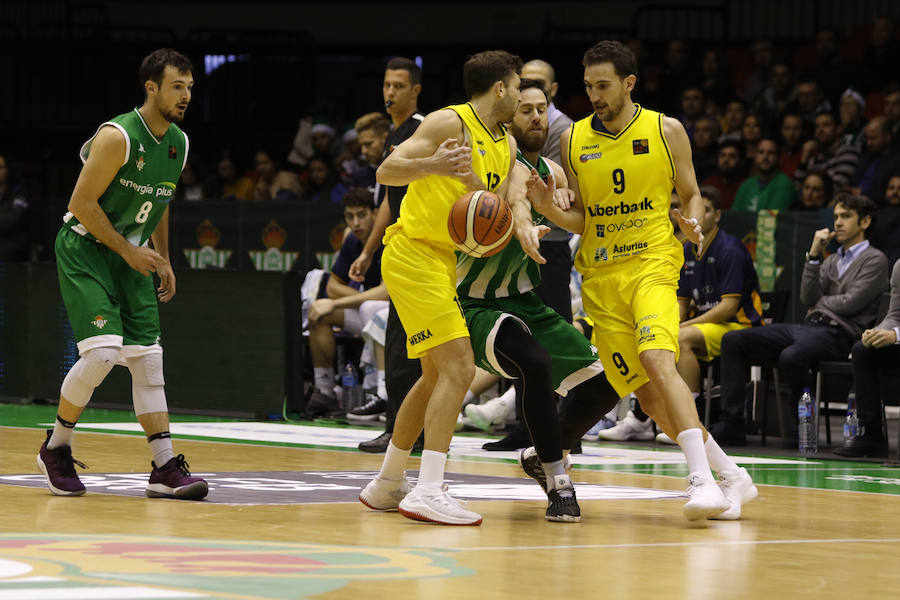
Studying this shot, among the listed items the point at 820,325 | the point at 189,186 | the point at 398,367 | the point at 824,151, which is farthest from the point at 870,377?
the point at 189,186

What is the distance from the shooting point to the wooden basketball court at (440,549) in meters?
4.82

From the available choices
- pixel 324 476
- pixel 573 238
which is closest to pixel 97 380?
pixel 324 476

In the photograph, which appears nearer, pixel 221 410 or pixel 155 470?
pixel 155 470

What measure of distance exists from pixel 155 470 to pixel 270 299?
221 inches

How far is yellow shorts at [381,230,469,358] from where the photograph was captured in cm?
662

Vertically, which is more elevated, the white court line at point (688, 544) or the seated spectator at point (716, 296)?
the seated spectator at point (716, 296)

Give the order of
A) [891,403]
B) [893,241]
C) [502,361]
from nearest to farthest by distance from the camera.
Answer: [502,361] < [891,403] < [893,241]

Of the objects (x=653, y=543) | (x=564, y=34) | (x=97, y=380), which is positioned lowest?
(x=653, y=543)

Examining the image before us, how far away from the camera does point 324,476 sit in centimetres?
845

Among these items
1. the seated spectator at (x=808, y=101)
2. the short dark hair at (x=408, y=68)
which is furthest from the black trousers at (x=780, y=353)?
the seated spectator at (x=808, y=101)

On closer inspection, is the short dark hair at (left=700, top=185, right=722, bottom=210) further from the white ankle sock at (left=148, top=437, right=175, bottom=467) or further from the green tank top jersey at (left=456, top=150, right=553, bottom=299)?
the white ankle sock at (left=148, top=437, right=175, bottom=467)

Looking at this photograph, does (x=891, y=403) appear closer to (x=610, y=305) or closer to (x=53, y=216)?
(x=610, y=305)

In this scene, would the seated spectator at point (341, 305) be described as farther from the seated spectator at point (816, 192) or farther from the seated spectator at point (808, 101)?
the seated spectator at point (808, 101)

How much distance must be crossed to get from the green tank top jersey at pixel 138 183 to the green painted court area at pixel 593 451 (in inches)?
124
